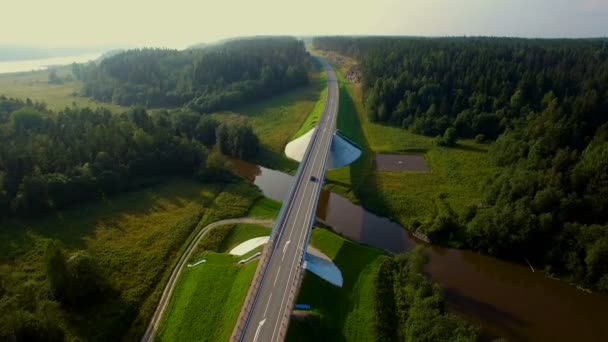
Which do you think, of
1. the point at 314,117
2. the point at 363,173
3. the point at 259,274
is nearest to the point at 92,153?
the point at 259,274

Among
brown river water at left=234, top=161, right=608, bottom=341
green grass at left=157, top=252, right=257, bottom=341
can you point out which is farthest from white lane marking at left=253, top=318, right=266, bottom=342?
brown river water at left=234, top=161, right=608, bottom=341

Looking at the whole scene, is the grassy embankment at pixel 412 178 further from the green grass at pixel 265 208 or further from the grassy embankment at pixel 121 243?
the grassy embankment at pixel 121 243

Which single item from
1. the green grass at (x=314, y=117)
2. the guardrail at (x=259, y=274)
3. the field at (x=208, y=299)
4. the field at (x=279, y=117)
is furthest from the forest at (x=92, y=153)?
the field at (x=208, y=299)

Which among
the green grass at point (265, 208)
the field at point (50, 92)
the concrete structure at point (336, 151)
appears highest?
the field at point (50, 92)

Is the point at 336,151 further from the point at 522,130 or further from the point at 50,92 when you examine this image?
the point at 50,92

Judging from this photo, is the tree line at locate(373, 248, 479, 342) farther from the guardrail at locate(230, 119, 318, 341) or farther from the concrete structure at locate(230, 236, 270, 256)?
the concrete structure at locate(230, 236, 270, 256)
